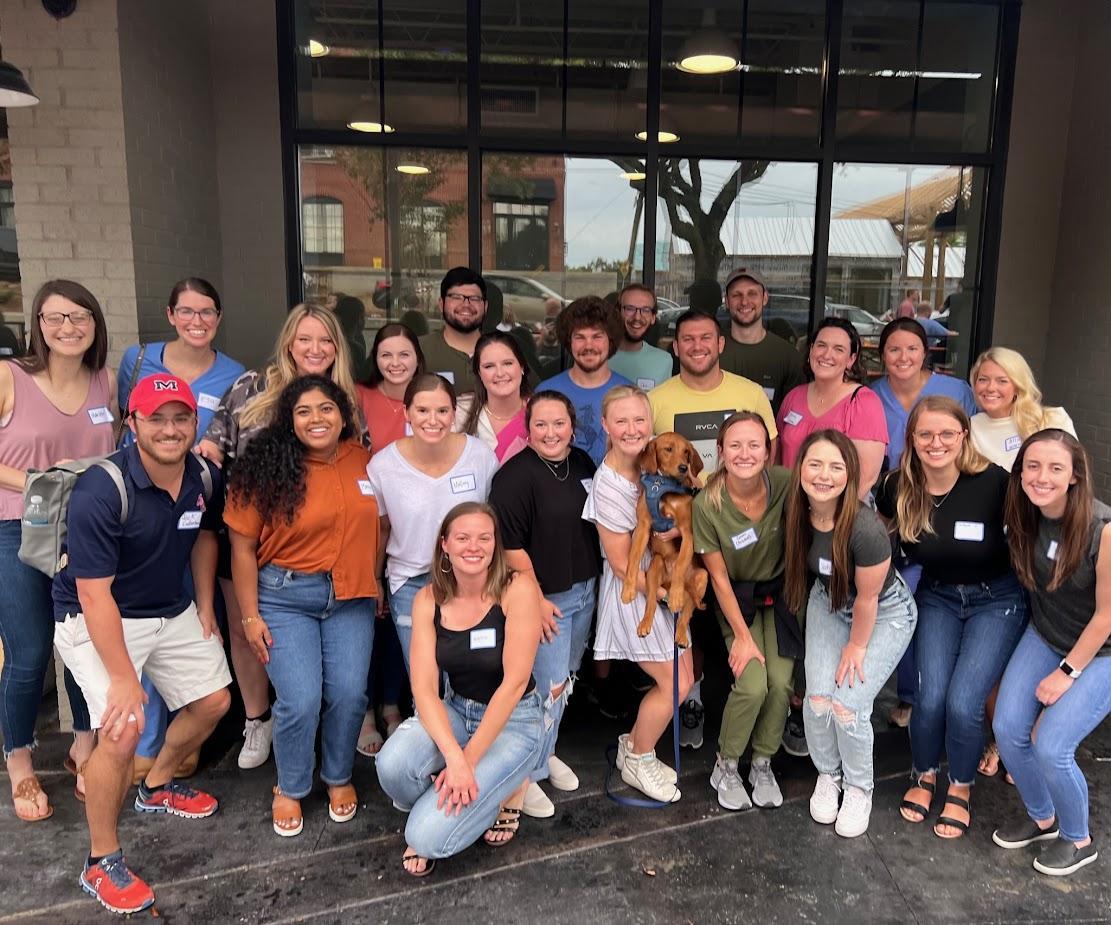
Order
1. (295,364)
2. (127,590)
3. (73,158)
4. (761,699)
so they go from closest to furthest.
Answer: (127,590) < (761,699) < (295,364) < (73,158)

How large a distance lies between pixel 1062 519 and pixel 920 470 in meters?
0.48

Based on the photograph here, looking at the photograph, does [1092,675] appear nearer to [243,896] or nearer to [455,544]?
[455,544]

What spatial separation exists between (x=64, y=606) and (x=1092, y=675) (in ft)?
11.2

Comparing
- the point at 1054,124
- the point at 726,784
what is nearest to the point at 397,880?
the point at 726,784

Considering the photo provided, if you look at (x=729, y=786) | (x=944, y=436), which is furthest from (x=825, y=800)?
(x=944, y=436)

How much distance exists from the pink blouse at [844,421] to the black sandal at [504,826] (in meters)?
1.79

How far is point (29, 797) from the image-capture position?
307 cm

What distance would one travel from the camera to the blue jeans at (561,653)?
9.90 feet

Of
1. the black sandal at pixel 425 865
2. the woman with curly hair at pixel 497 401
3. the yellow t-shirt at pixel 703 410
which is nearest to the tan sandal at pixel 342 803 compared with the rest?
the black sandal at pixel 425 865

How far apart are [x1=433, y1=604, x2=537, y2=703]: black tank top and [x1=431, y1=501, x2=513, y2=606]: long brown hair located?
0.05 metres

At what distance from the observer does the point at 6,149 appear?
4164 mm

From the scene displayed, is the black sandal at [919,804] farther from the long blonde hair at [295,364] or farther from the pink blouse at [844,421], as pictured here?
the long blonde hair at [295,364]

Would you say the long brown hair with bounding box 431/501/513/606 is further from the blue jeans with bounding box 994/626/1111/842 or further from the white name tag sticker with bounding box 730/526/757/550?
the blue jeans with bounding box 994/626/1111/842

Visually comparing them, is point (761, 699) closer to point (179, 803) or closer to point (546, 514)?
point (546, 514)
